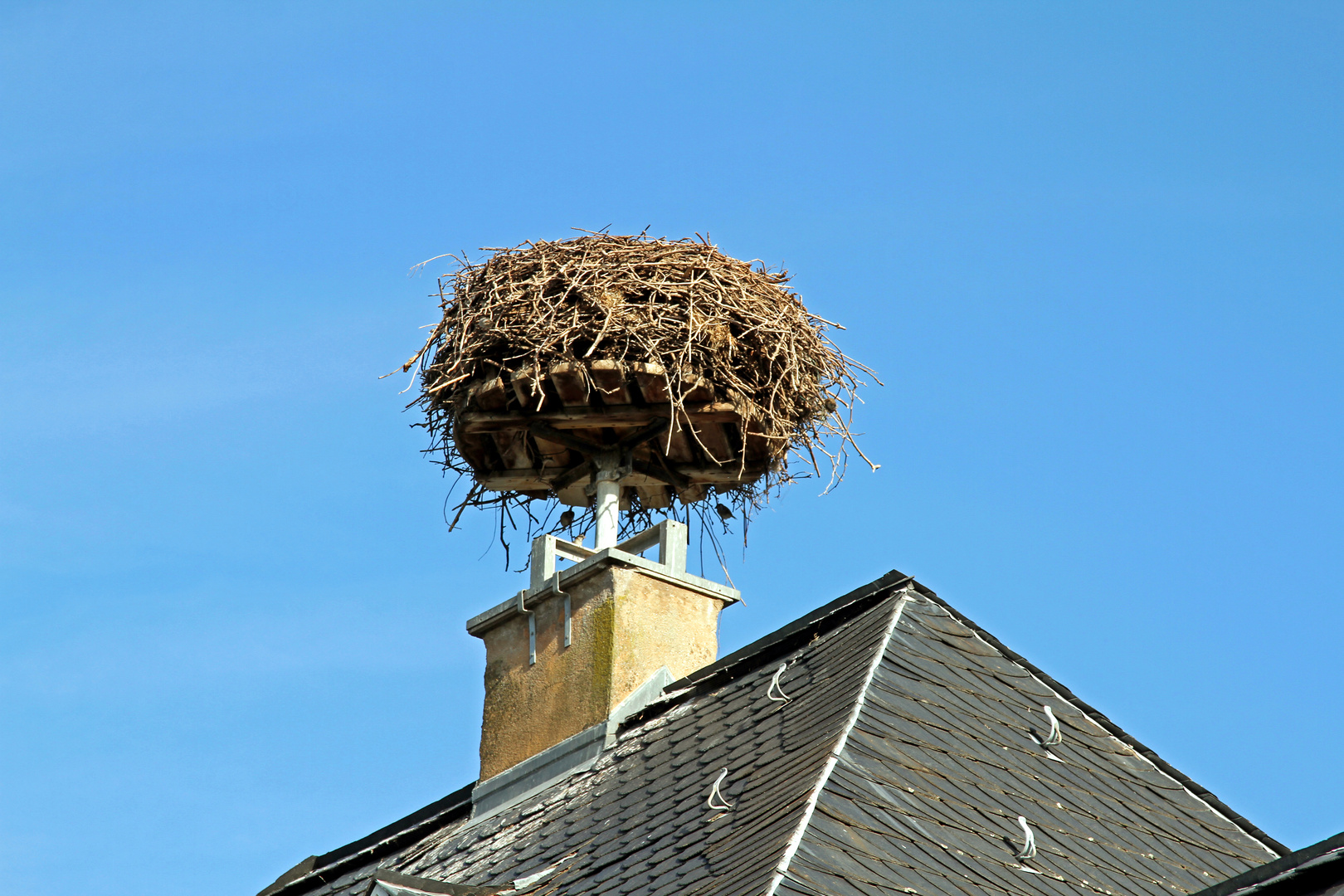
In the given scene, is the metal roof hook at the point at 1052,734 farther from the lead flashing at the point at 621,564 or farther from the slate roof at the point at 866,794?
the lead flashing at the point at 621,564

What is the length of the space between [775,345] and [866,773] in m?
3.69

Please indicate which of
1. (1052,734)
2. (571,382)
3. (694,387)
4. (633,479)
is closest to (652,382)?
(694,387)

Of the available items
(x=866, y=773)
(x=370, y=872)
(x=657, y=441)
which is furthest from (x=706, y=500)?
(x=866, y=773)

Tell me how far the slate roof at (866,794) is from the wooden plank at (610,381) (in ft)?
5.74

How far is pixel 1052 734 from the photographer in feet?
33.0

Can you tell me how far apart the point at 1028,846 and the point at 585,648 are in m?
3.43

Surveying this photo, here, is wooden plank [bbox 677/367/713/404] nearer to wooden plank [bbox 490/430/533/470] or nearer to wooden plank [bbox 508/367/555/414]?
wooden plank [bbox 508/367/555/414]

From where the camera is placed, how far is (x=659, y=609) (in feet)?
37.9

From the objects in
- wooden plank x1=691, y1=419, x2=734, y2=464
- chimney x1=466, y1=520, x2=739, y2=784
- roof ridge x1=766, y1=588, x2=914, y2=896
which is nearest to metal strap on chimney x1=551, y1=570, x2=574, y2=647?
chimney x1=466, y1=520, x2=739, y2=784

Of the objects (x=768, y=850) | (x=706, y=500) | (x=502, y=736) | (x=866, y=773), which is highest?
(x=706, y=500)

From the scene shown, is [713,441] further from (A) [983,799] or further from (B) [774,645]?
(A) [983,799]

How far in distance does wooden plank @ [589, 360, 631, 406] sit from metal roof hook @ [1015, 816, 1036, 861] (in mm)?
3859

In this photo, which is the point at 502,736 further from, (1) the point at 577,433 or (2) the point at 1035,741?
(2) the point at 1035,741

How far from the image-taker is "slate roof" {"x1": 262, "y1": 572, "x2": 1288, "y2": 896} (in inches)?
330
